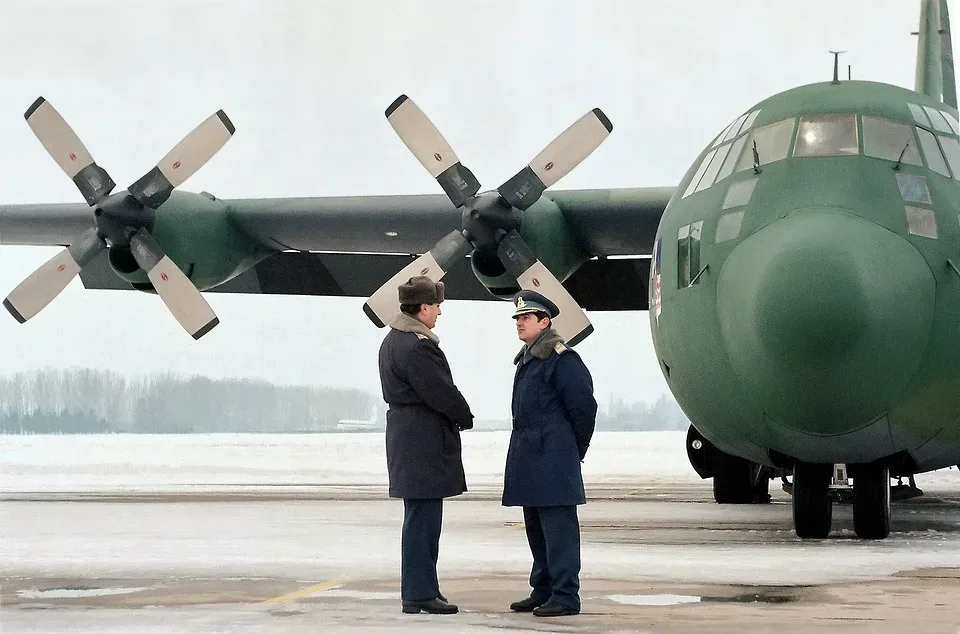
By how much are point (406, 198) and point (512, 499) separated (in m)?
9.83

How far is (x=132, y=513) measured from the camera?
531 inches

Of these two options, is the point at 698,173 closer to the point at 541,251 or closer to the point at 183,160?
the point at 541,251

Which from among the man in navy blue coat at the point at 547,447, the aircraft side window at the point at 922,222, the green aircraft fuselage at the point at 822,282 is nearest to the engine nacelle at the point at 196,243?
the green aircraft fuselage at the point at 822,282

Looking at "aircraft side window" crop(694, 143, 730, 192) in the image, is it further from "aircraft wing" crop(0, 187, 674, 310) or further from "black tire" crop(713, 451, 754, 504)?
"black tire" crop(713, 451, 754, 504)

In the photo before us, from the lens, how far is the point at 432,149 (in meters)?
15.0

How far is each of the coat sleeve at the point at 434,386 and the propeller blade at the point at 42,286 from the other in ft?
31.9

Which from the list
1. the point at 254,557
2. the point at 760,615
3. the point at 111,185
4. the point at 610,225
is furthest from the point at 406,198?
the point at 760,615

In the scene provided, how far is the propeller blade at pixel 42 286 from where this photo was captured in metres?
15.6

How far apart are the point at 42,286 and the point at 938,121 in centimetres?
1066

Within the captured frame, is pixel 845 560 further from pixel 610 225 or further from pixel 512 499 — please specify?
pixel 610 225

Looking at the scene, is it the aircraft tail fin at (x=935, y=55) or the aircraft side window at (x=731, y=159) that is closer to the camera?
the aircraft side window at (x=731, y=159)

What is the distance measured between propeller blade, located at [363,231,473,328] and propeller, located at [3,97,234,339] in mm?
2113

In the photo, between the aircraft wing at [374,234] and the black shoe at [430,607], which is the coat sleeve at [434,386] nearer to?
the black shoe at [430,607]

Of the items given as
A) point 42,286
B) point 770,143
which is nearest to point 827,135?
point 770,143
